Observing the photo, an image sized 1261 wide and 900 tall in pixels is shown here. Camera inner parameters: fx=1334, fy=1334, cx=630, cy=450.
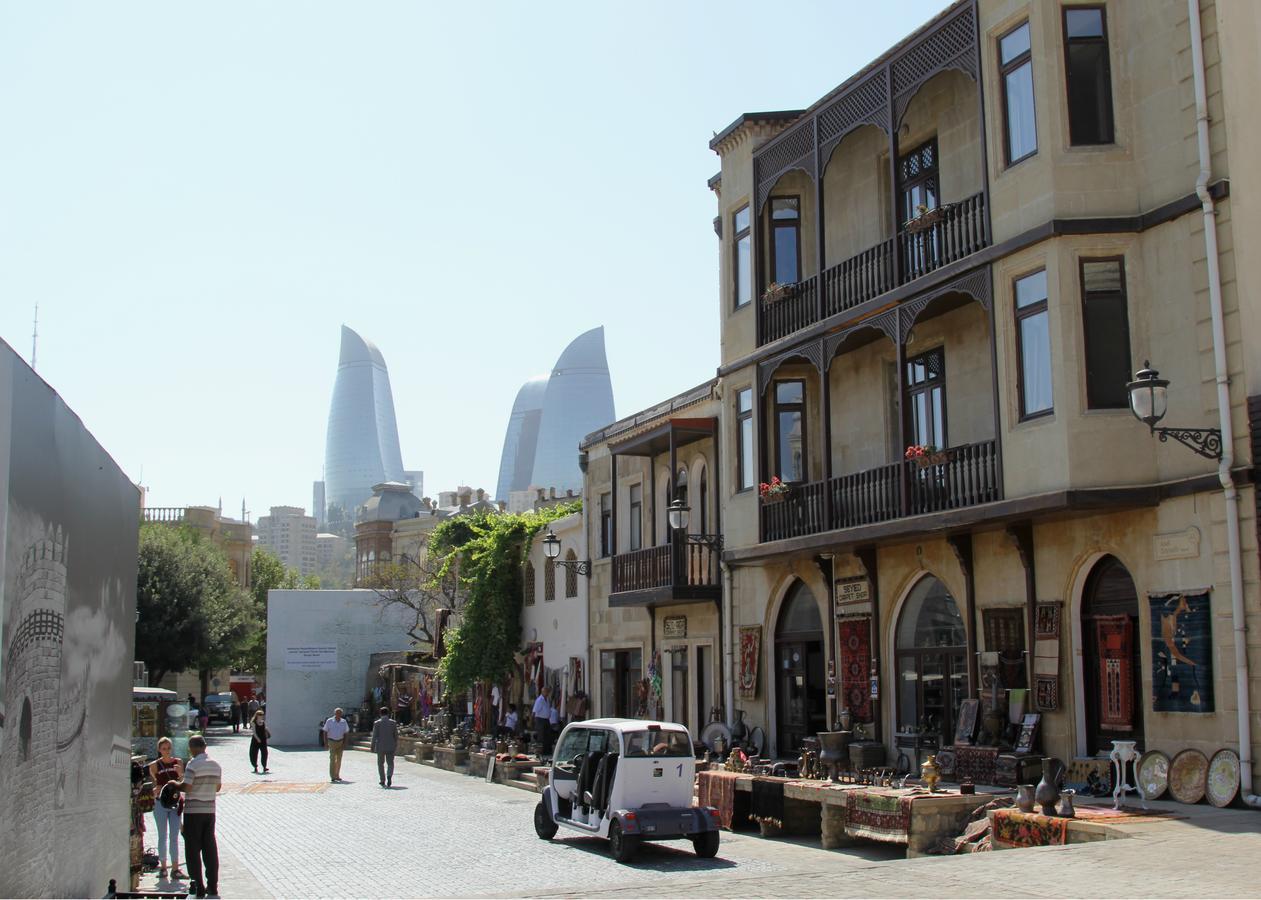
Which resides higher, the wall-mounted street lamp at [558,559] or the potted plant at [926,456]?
the potted plant at [926,456]

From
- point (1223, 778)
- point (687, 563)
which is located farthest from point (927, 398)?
point (1223, 778)

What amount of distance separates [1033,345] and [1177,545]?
3.11 meters

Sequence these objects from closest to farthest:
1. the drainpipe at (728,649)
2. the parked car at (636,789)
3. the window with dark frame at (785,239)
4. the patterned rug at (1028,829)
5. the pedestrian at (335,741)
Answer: the patterned rug at (1028,829) → the parked car at (636,789) → the window with dark frame at (785,239) → the drainpipe at (728,649) → the pedestrian at (335,741)

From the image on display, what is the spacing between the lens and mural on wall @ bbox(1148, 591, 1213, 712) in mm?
14805

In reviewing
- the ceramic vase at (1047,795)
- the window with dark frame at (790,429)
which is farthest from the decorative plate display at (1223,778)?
the window with dark frame at (790,429)

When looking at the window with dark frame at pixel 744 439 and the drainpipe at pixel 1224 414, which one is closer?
the drainpipe at pixel 1224 414

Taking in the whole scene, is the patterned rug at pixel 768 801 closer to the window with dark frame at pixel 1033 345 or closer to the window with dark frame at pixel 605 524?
the window with dark frame at pixel 1033 345

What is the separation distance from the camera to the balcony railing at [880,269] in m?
18.3

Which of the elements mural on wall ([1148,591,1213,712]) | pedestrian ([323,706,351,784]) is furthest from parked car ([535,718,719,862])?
pedestrian ([323,706,351,784])

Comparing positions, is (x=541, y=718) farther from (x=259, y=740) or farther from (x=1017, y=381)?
(x=1017, y=381)

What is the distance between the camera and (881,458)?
21.8m

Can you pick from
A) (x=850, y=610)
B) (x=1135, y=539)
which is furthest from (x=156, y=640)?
(x=1135, y=539)

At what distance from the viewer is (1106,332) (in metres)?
16.1

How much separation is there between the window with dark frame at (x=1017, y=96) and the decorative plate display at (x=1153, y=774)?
7520 mm
